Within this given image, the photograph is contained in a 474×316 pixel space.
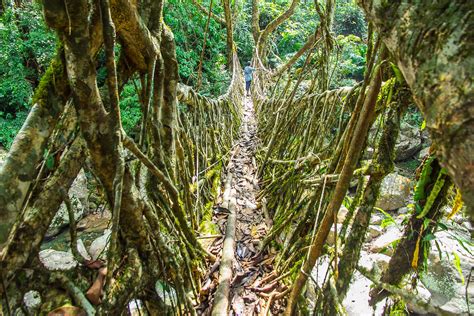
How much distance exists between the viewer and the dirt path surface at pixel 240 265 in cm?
146

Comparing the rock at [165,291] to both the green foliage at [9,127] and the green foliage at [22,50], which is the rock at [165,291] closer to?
the green foliage at [22,50]

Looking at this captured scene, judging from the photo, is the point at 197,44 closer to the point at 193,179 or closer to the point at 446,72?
the point at 193,179

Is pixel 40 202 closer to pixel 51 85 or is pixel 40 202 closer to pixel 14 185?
pixel 14 185

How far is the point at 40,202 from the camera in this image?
33.3 inches

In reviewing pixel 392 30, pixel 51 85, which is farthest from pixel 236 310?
pixel 392 30

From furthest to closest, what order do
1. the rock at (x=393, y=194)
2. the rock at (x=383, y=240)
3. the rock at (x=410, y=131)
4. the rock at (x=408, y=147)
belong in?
the rock at (x=410, y=131) → the rock at (x=408, y=147) → the rock at (x=393, y=194) → the rock at (x=383, y=240)

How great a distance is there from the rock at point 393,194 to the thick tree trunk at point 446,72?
5277mm

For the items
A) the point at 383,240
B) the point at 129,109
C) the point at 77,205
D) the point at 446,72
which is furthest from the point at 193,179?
the point at 77,205

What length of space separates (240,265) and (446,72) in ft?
5.33

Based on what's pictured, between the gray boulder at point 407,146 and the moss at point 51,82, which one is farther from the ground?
the moss at point 51,82

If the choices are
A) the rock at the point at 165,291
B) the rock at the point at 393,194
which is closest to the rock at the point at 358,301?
the rock at the point at 165,291

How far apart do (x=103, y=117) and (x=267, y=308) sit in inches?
43.4

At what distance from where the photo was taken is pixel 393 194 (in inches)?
207

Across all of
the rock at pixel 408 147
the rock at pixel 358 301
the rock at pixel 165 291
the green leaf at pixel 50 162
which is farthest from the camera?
the rock at pixel 408 147
